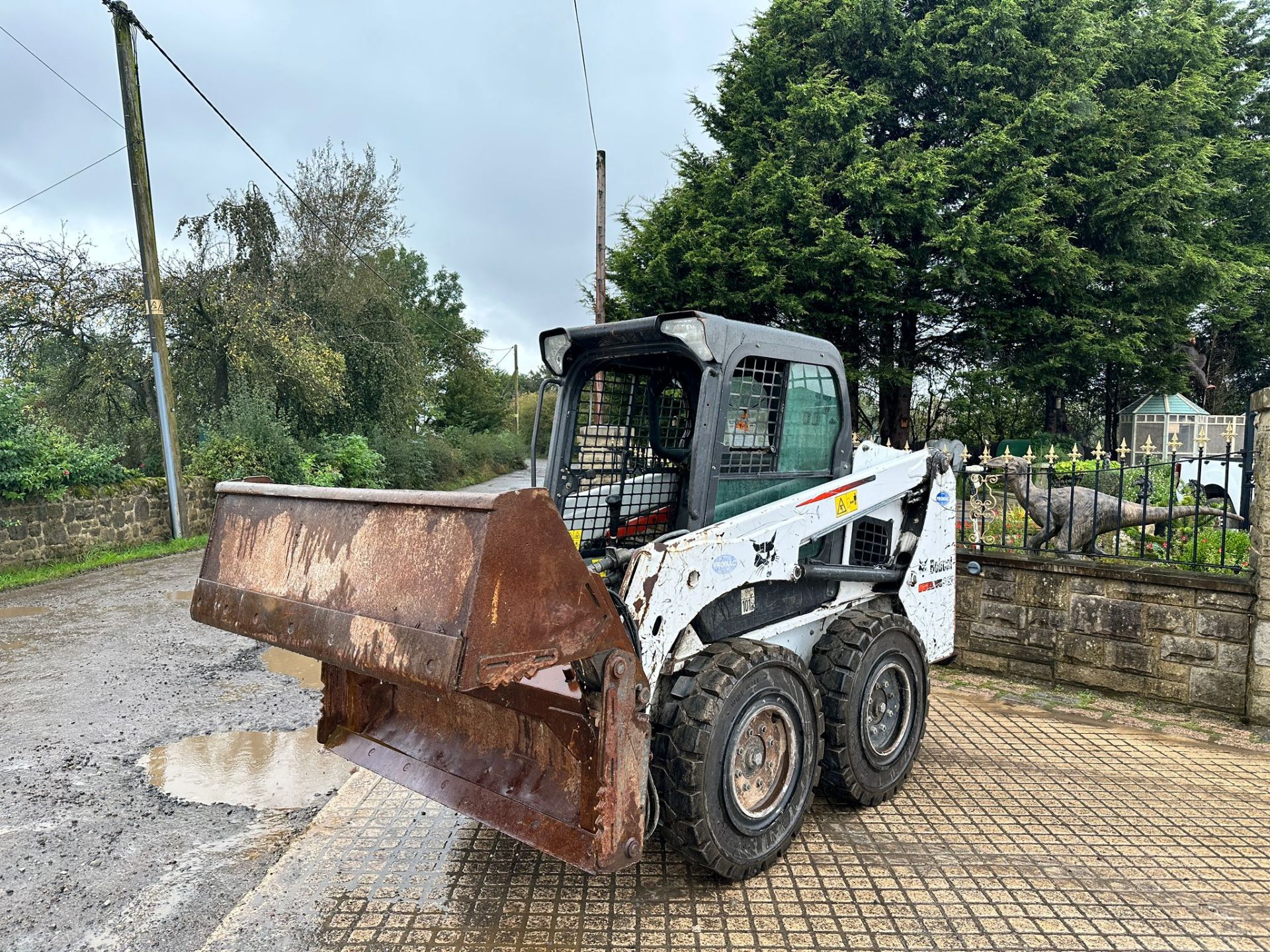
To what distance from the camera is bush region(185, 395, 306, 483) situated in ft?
48.8

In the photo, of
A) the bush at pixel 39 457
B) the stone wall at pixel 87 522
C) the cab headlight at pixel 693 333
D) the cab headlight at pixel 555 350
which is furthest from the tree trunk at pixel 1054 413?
the bush at pixel 39 457

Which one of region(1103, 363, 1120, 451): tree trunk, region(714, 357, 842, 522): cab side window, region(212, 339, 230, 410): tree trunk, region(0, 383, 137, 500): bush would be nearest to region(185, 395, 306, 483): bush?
region(212, 339, 230, 410): tree trunk

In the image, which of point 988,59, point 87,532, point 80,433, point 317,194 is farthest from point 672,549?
point 317,194

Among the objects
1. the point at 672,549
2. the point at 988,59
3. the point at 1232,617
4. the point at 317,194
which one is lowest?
the point at 1232,617

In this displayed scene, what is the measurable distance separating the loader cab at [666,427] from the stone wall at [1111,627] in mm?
2843

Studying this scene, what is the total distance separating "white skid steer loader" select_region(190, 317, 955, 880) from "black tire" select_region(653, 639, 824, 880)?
11mm

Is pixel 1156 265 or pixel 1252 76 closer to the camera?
pixel 1156 265

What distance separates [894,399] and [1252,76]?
38.0ft

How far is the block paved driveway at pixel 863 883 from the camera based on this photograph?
2.83 meters

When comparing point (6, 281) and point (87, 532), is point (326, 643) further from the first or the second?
point (6, 281)

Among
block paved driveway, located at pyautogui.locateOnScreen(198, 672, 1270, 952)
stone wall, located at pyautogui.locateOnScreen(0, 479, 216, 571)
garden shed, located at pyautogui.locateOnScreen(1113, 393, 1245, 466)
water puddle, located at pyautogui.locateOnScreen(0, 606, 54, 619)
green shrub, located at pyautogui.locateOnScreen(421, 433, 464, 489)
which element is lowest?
water puddle, located at pyautogui.locateOnScreen(0, 606, 54, 619)

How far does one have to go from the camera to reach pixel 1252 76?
61.9 feet

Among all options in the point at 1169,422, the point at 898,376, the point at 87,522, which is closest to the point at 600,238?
the point at 898,376

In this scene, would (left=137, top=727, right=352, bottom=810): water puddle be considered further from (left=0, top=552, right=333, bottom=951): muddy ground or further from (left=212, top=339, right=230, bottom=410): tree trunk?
(left=212, top=339, right=230, bottom=410): tree trunk
